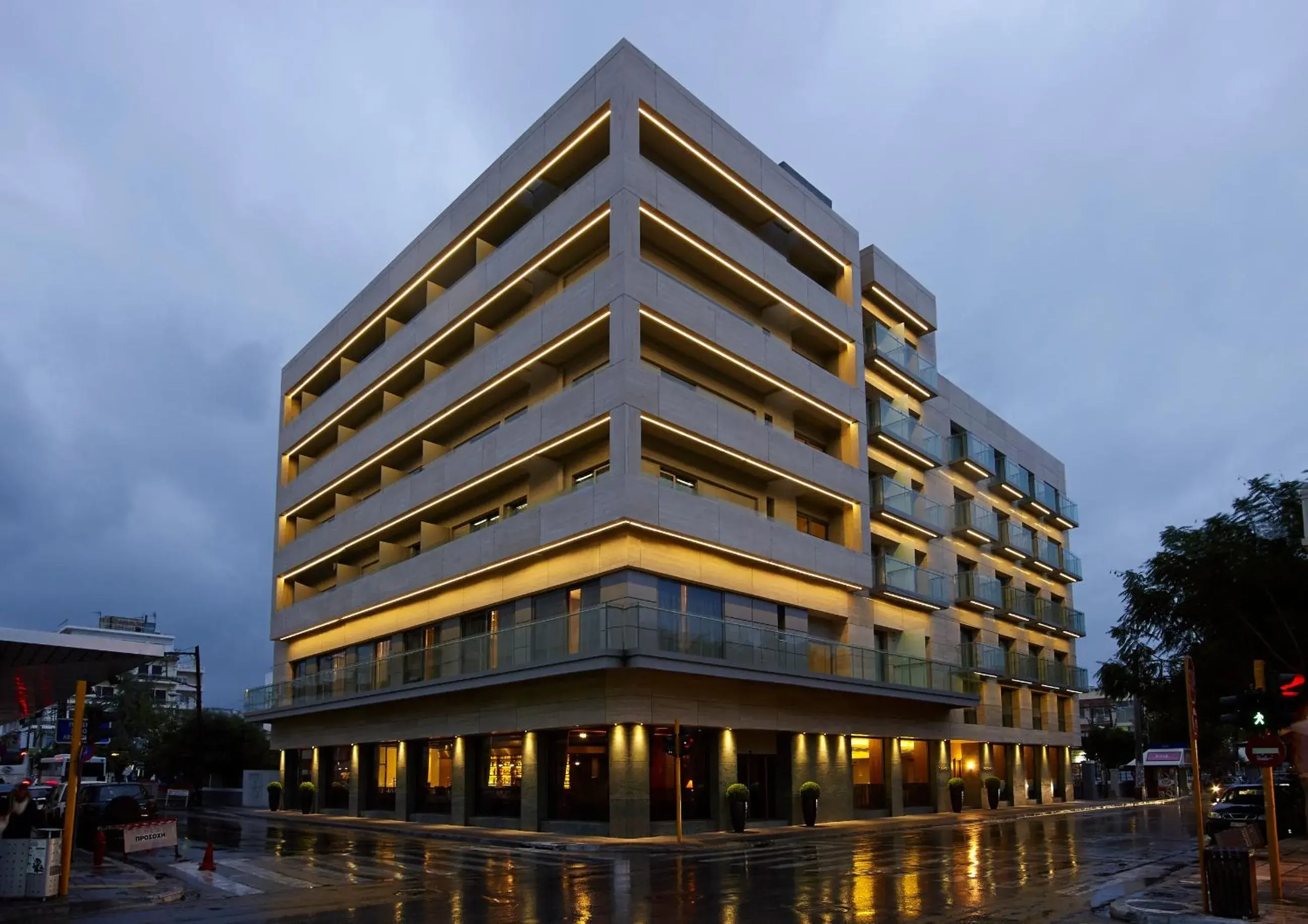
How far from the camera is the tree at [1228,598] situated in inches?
979

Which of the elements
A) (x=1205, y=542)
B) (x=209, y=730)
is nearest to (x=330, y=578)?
(x=209, y=730)

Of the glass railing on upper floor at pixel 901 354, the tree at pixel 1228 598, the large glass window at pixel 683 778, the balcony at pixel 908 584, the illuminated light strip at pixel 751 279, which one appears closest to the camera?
the tree at pixel 1228 598

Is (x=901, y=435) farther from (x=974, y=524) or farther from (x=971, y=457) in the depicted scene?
(x=971, y=457)

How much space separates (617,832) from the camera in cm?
2981

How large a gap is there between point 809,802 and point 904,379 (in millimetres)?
20574

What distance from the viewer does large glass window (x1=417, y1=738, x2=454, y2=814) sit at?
38.8 meters

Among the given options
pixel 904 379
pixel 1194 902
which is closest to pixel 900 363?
pixel 904 379

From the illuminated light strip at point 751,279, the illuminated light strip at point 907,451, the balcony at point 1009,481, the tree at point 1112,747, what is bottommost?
the tree at point 1112,747

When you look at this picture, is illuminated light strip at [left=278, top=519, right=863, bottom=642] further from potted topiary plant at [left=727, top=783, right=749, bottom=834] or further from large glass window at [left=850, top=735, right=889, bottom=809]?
potted topiary plant at [left=727, top=783, right=749, bottom=834]

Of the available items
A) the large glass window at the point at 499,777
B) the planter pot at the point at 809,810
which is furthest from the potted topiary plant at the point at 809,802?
the large glass window at the point at 499,777

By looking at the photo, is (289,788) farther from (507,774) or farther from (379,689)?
(507,774)

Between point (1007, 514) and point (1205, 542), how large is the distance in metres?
33.7

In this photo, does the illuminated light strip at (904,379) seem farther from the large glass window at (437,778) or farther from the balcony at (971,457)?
the large glass window at (437,778)

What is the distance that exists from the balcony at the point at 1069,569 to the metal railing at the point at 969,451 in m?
12.0
